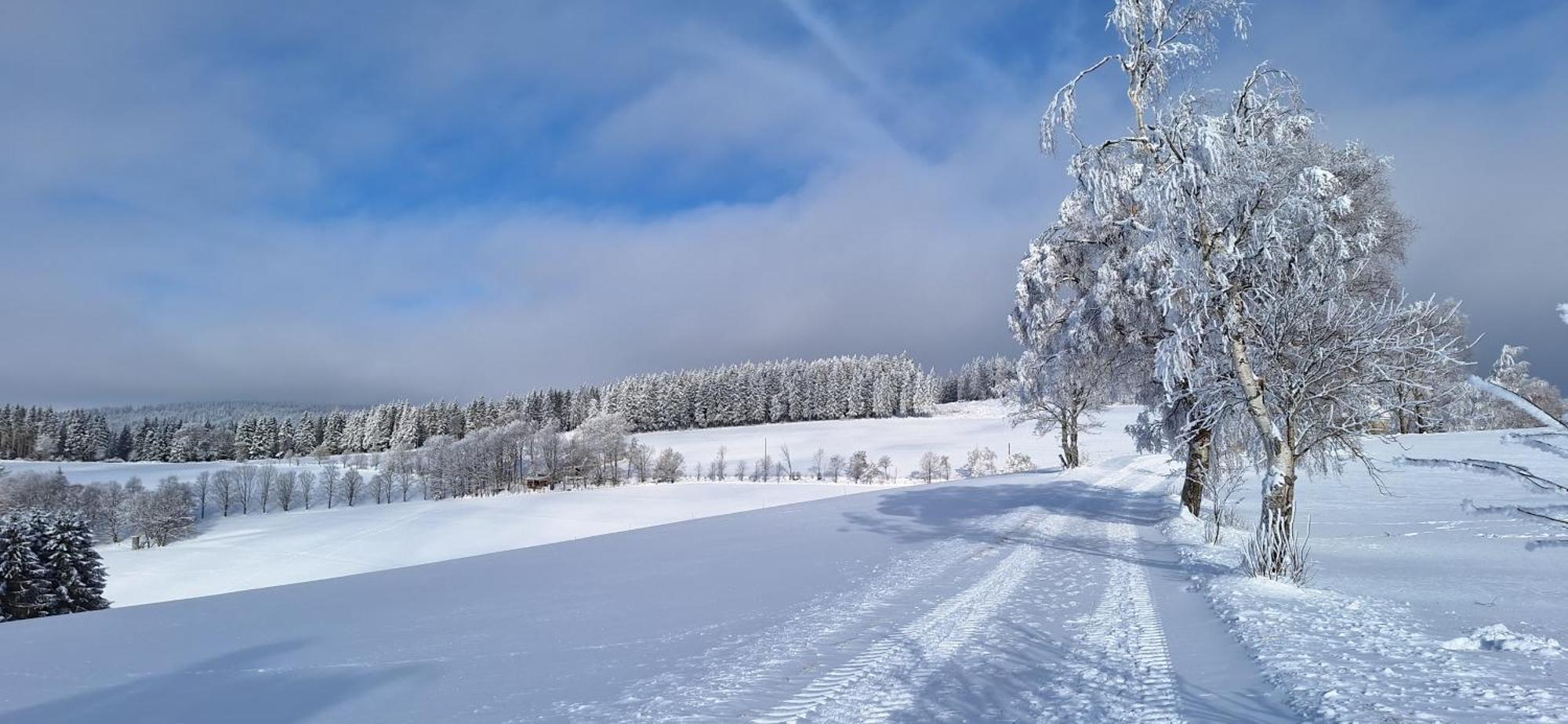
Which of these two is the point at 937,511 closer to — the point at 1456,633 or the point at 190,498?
the point at 1456,633

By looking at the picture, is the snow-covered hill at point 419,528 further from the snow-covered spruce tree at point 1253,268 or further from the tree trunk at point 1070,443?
the snow-covered spruce tree at point 1253,268

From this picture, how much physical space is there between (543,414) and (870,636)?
414 ft

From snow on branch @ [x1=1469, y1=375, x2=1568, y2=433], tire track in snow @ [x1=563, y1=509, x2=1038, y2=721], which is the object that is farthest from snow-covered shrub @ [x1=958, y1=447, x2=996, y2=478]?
snow on branch @ [x1=1469, y1=375, x2=1568, y2=433]

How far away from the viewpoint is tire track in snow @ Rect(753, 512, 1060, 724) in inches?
179

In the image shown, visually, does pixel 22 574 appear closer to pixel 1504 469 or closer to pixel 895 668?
pixel 895 668

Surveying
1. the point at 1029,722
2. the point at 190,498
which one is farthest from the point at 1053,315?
the point at 190,498

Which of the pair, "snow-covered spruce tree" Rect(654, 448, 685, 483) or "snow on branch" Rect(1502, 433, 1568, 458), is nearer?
"snow on branch" Rect(1502, 433, 1568, 458)

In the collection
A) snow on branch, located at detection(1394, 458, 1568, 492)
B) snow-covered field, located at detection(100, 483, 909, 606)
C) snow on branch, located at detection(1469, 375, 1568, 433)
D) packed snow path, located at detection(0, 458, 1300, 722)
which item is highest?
snow on branch, located at detection(1469, 375, 1568, 433)

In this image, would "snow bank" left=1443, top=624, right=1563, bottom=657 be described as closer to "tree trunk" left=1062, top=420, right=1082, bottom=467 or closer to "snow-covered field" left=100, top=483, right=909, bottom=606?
"tree trunk" left=1062, top=420, right=1082, bottom=467

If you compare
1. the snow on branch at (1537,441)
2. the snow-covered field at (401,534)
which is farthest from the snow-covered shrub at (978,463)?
the snow on branch at (1537,441)

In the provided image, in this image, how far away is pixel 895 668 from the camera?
5.42 meters

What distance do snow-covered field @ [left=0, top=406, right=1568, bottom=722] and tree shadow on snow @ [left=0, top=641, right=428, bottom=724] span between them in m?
0.03

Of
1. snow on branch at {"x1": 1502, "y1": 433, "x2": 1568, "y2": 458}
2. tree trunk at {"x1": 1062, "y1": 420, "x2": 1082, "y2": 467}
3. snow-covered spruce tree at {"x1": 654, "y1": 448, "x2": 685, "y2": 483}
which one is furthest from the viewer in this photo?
snow-covered spruce tree at {"x1": 654, "y1": 448, "x2": 685, "y2": 483}

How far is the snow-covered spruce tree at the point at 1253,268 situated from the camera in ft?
30.6
